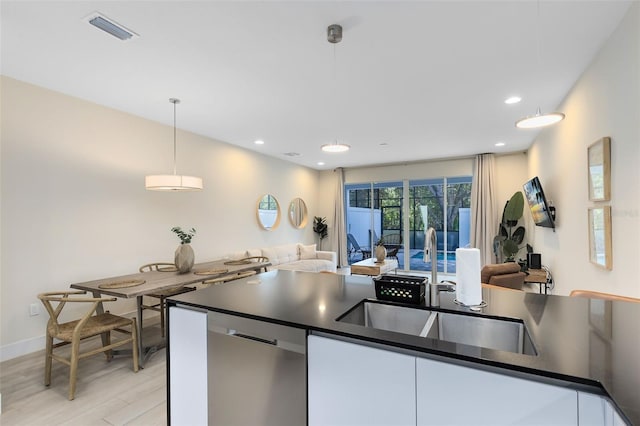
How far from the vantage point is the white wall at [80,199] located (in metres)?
2.90

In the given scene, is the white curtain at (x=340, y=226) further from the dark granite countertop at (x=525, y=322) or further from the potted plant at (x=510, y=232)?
the dark granite countertop at (x=525, y=322)

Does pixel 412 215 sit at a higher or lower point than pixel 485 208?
lower

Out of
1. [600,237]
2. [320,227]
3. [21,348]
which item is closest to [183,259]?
[21,348]

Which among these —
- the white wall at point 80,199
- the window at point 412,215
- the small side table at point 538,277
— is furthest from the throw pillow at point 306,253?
the small side table at point 538,277

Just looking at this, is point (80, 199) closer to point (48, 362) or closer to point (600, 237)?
point (48, 362)

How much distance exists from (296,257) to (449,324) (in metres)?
5.47

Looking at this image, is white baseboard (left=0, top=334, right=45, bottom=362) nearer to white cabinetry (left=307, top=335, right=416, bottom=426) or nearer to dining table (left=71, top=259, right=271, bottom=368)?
dining table (left=71, top=259, right=271, bottom=368)

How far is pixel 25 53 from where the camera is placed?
8.09ft

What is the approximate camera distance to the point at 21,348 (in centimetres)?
291

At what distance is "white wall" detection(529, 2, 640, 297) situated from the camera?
2.03 meters

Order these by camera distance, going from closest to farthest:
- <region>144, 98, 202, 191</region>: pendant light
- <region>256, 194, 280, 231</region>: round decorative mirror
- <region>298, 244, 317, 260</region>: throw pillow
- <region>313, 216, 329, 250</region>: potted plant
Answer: <region>144, 98, 202, 191</region>: pendant light < <region>256, 194, 280, 231</region>: round decorative mirror < <region>298, 244, 317, 260</region>: throw pillow < <region>313, 216, 329, 250</region>: potted plant

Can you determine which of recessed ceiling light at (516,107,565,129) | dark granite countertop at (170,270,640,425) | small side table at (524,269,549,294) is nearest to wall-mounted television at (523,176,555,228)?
small side table at (524,269,549,294)

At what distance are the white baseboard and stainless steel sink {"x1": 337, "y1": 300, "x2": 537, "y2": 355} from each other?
3.53 meters

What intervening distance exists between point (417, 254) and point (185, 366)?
668cm
